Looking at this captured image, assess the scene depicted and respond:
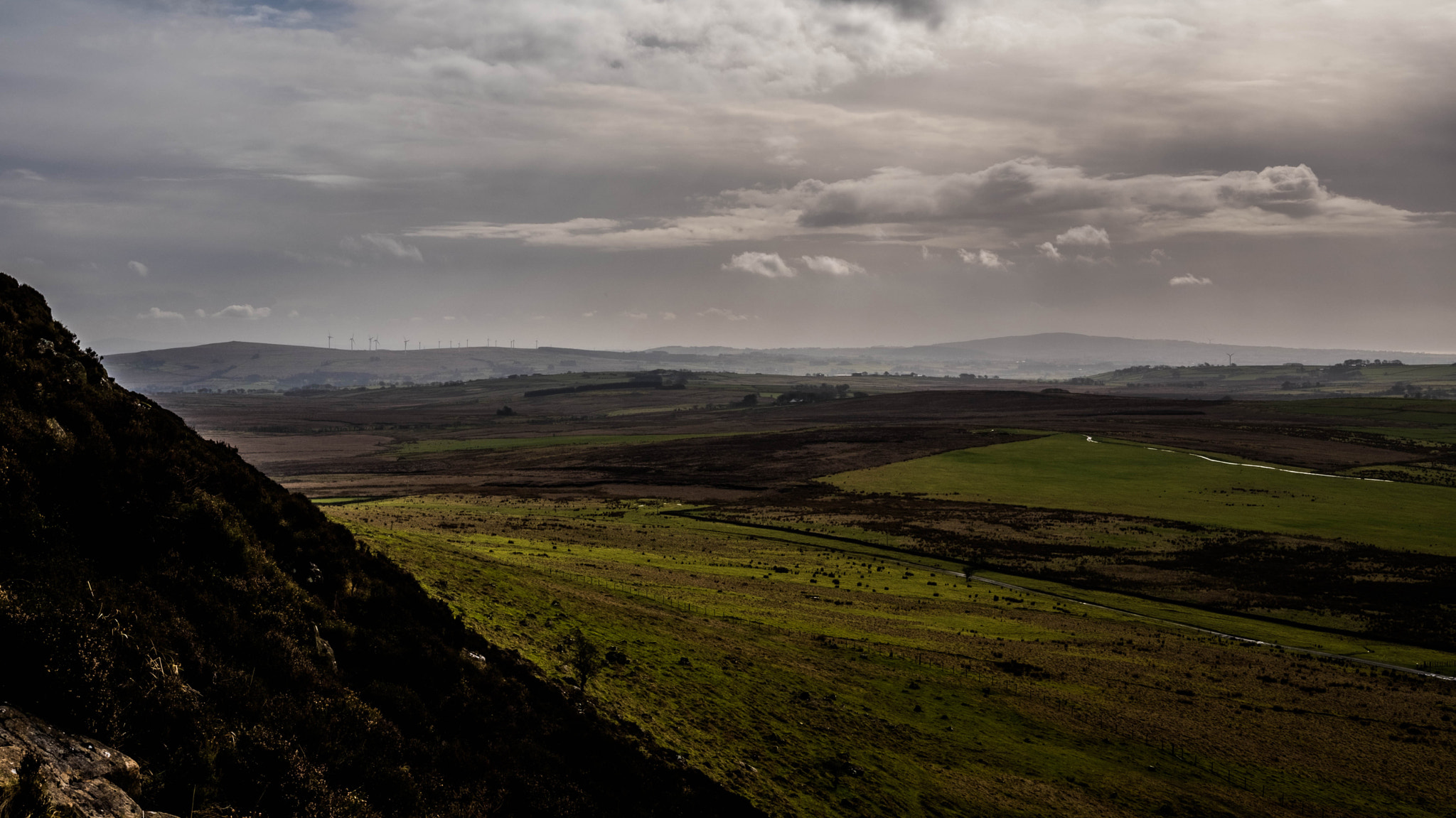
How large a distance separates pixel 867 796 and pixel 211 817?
2028cm

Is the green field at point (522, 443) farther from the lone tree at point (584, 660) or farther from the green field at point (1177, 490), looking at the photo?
the lone tree at point (584, 660)

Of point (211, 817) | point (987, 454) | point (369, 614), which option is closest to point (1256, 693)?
point (369, 614)

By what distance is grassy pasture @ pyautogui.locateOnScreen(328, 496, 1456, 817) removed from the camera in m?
28.0

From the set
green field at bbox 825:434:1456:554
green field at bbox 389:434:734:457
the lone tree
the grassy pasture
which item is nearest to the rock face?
the grassy pasture

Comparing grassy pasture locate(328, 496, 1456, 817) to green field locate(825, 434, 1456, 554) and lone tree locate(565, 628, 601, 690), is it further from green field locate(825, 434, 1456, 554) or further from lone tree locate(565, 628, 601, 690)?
green field locate(825, 434, 1456, 554)

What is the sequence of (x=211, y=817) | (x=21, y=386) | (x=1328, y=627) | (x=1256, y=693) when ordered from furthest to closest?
(x=1328, y=627) → (x=1256, y=693) → (x=21, y=386) → (x=211, y=817)

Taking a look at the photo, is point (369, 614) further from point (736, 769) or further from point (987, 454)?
point (987, 454)

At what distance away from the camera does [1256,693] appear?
40281 millimetres

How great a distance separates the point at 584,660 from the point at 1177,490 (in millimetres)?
105155

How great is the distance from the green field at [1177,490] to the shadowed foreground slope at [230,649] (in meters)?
90.2

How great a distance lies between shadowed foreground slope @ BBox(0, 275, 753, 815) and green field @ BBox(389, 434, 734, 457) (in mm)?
156101

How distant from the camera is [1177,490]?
356 ft

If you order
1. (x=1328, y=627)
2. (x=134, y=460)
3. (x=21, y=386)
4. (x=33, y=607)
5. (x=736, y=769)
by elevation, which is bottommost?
(x=1328, y=627)

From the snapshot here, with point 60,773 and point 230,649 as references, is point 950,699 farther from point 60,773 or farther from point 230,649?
point 60,773
